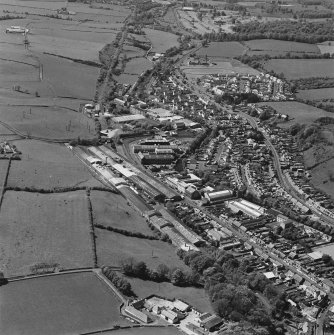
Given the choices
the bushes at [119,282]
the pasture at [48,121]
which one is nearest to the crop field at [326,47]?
the pasture at [48,121]

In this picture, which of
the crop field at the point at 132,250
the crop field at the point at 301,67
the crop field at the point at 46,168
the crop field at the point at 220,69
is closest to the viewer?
the crop field at the point at 132,250

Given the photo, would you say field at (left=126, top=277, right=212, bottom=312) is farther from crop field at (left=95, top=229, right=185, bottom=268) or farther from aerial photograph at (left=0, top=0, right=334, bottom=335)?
crop field at (left=95, top=229, right=185, bottom=268)

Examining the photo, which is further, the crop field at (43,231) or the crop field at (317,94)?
the crop field at (317,94)

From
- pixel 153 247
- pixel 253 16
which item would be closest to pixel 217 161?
pixel 153 247

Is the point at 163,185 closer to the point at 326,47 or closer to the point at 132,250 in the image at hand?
the point at 132,250

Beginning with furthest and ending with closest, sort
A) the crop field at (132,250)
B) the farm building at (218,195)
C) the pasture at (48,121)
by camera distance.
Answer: the pasture at (48,121) < the farm building at (218,195) < the crop field at (132,250)

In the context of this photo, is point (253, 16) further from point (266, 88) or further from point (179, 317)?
point (179, 317)

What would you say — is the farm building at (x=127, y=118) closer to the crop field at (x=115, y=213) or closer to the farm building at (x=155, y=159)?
the farm building at (x=155, y=159)
